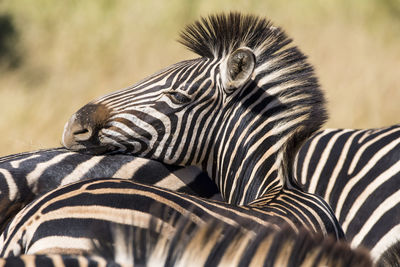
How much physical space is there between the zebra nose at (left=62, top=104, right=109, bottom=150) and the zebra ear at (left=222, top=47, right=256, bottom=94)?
0.69 metres

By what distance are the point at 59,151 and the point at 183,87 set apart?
85cm

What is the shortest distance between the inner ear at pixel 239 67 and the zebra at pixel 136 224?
0.91m

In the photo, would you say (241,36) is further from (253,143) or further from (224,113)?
(253,143)

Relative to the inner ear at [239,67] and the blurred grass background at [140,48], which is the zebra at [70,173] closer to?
the inner ear at [239,67]

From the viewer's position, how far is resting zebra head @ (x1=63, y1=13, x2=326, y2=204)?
3.71m

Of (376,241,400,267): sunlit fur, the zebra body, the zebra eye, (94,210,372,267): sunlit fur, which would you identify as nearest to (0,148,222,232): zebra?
the zebra eye

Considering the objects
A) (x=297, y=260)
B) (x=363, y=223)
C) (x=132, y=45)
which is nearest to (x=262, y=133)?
(x=363, y=223)

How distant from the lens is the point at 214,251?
1.76 m

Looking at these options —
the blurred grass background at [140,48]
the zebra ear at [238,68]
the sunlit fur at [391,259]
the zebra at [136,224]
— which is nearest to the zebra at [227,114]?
the zebra ear at [238,68]

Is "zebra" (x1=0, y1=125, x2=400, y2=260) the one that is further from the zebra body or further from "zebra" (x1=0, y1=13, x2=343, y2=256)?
the zebra body

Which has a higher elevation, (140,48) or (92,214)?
(140,48)

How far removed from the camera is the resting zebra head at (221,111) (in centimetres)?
371

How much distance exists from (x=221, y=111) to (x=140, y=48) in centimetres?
760

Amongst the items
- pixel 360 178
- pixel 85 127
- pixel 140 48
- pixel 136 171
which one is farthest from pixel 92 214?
pixel 140 48
